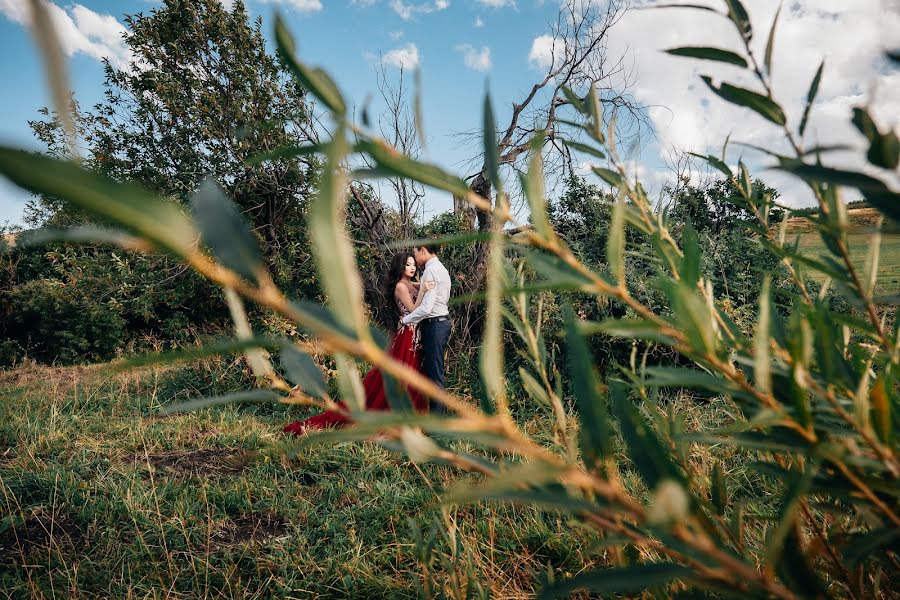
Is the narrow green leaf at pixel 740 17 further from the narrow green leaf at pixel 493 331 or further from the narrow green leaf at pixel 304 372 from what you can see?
the narrow green leaf at pixel 304 372

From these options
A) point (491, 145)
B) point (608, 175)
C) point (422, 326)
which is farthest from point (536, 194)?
point (422, 326)

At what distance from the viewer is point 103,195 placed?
0.54 feet

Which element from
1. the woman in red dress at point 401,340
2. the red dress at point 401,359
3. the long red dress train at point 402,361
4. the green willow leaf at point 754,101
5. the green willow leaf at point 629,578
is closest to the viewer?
the green willow leaf at point 629,578

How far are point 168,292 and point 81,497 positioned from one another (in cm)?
512

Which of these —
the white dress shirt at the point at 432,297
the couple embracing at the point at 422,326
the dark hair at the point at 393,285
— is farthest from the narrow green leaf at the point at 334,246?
the dark hair at the point at 393,285

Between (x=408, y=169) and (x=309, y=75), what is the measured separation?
0.24ft

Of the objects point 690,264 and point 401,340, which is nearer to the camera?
point 690,264

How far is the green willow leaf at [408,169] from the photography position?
259 mm

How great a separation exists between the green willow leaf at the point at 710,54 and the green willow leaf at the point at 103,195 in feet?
1.29

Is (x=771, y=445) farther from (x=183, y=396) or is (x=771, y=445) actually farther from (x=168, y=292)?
(x=168, y=292)

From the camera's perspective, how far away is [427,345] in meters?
4.68

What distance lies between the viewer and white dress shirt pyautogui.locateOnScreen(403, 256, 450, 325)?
4.45 m

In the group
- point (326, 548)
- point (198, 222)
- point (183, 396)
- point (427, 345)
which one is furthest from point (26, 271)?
point (198, 222)

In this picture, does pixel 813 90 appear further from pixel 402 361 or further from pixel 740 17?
pixel 402 361
